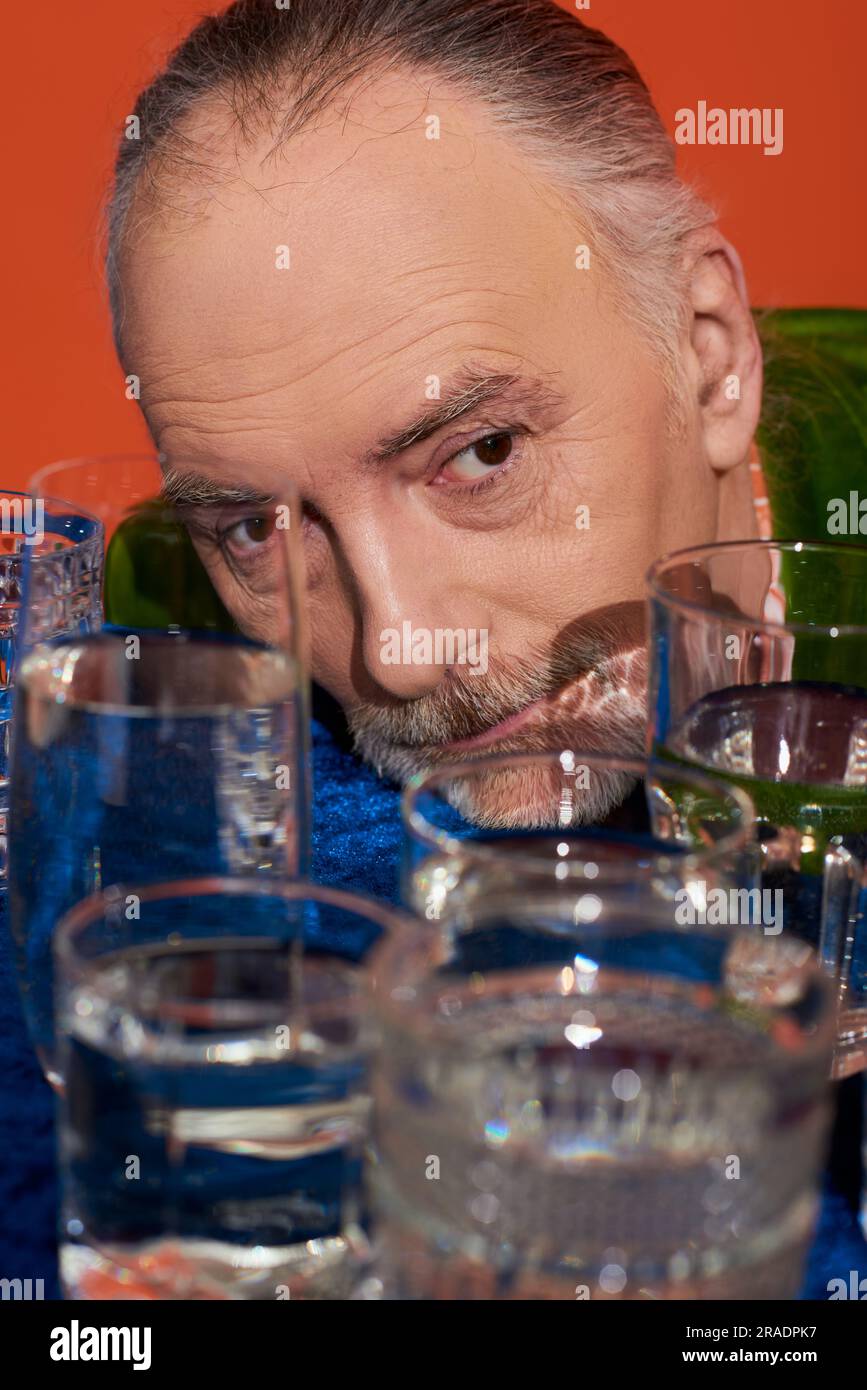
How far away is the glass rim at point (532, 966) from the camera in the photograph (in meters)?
0.40

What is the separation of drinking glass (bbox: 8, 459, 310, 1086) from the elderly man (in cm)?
50

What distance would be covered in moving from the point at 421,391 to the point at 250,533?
61cm

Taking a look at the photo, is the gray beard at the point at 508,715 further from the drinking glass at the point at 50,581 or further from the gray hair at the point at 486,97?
the drinking glass at the point at 50,581

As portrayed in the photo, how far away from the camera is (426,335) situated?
51.6 inches

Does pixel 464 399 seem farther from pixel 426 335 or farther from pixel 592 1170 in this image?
pixel 592 1170

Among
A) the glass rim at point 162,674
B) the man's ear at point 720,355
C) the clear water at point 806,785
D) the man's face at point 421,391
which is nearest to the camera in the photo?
the glass rim at point 162,674

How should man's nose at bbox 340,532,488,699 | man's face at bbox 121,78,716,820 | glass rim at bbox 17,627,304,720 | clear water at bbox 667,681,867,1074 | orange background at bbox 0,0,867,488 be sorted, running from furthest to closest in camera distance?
orange background at bbox 0,0,867,488
man's face at bbox 121,78,716,820
man's nose at bbox 340,532,488,699
clear water at bbox 667,681,867,1074
glass rim at bbox 17,627,304,720

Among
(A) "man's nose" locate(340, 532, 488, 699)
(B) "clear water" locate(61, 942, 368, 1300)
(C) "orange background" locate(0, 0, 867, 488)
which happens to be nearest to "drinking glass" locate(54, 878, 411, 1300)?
(B) "clear water" locate(61, 942, 368, 1300)

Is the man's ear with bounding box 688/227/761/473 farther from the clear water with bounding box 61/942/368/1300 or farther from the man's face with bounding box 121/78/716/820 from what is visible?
the clear water with bounding box 61/942/368/1300

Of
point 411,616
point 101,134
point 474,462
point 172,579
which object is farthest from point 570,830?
point 101,134

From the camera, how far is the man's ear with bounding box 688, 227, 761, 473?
1541 mm

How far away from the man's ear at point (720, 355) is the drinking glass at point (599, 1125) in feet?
3.76

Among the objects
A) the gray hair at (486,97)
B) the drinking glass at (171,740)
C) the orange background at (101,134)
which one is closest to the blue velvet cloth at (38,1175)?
the drinking glass at (171,740)
